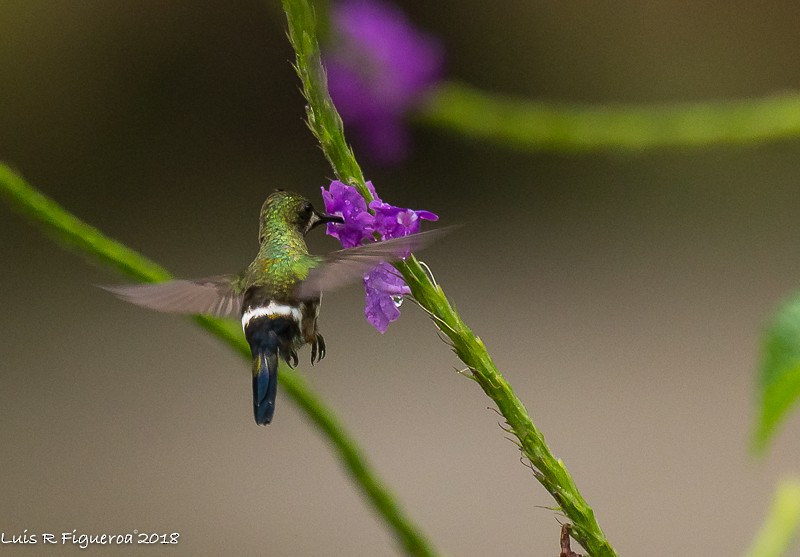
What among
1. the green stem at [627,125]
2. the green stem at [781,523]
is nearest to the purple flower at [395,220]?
the green stem at [781,523]

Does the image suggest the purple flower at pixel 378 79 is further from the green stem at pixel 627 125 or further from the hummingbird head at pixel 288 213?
the hummingbird head at pixel 288 213

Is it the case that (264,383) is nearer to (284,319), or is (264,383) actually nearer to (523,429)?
(284,319)

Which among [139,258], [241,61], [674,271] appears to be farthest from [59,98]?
[139,258]

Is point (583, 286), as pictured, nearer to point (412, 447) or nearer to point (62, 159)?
point (412, 447)

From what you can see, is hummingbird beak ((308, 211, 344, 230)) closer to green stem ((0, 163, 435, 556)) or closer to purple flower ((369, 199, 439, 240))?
purple flower ((369, 199, 439, 240))

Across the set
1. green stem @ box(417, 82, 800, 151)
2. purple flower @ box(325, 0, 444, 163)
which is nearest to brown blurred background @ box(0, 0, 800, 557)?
purple flower @ box(325, 0, 444, 163)
